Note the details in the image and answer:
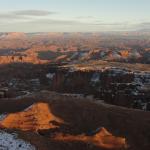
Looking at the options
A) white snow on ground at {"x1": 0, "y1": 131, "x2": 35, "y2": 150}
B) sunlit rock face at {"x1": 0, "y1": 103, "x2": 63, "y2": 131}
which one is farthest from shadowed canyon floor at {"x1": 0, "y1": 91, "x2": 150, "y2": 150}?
white snow on ground at {"x1": 0, "y1": 131, "x2": 35, "y2": 150}

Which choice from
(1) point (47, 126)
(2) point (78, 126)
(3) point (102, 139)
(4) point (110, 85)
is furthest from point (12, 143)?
(4) point (110, 85)

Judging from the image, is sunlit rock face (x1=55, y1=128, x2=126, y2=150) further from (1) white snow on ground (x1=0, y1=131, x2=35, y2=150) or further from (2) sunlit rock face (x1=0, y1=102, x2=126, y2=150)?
(1) white snow on ground (x1=0, y1=131, x2=35, y2=150)

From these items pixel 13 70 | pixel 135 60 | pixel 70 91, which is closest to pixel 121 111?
pixel 70 91

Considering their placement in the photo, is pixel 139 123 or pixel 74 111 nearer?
pixel 139 123

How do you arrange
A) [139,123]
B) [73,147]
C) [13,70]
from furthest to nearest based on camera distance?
[13,70]
[139,123]
[73,147]

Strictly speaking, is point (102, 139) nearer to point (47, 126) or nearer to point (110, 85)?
point (47, 126)

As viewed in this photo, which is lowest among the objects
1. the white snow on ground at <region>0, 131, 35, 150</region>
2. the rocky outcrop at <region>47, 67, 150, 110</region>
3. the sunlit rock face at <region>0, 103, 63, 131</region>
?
the rocky outcrop at <region>47, 67, 150, 110</region>

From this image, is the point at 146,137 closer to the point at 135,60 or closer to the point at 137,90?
the point at 137,90

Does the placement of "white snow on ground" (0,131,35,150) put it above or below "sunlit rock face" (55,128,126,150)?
above
